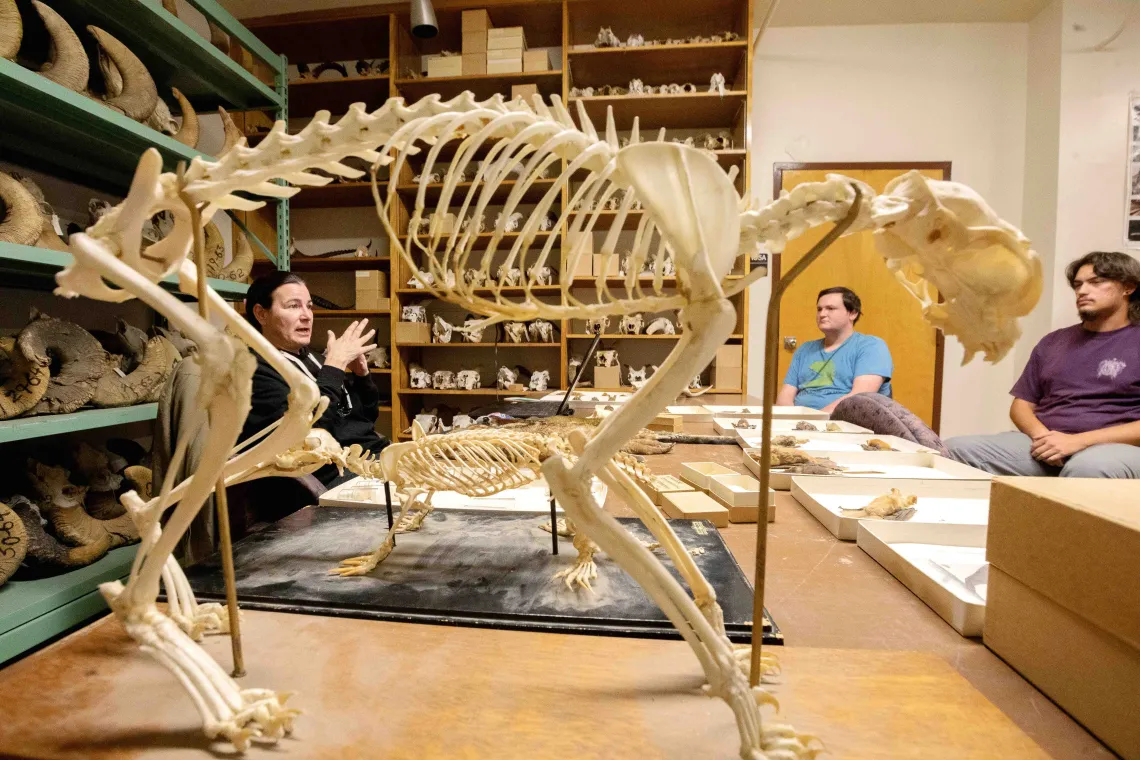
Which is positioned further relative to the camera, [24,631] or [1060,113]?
[1060,113]

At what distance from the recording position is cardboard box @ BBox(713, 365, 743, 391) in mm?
4203

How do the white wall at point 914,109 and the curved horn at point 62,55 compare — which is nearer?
the curved horn at point 62,55

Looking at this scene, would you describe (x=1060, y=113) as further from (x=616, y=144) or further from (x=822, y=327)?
(x=616, y=144)

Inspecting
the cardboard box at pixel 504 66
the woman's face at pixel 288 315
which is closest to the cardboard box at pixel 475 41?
the cardboard box at pixel 504 66

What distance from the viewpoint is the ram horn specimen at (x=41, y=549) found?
1.69 metres

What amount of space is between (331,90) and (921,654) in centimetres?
491

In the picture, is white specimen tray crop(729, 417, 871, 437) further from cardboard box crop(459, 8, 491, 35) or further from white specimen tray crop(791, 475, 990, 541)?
cardboard box crop(459, 8, 491, 35)

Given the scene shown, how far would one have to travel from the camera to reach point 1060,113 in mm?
4016

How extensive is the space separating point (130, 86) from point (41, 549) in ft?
5.21

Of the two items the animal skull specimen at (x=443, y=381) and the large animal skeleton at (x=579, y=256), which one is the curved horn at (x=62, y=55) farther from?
the animal skull specimen at (x=443, y=381)

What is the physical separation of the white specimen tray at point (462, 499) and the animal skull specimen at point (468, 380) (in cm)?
239

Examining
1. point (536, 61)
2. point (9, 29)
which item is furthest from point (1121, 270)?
point (9, 29)

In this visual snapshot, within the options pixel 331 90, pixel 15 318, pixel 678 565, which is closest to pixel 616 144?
pixel 678 565

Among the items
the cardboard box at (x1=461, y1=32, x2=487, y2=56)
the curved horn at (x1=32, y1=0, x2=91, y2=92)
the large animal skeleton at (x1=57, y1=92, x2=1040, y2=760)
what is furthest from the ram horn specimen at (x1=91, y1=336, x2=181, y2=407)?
the cardboard box at (x1=461, y1=32, x2=487, y2=56)
